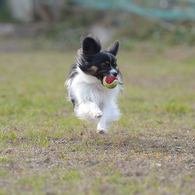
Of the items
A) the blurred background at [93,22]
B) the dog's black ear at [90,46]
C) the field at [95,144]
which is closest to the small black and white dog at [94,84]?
the dog's black ear at [90,46]

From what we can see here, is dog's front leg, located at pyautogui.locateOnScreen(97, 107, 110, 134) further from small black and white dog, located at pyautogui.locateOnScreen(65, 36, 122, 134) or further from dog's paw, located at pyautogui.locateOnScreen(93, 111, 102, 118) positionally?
dog's paw, located at pyautogui.locateOnScreen(93, 111, 102, 118)

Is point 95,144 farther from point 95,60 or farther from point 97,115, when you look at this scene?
point 95,60

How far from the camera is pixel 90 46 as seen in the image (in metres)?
5.67

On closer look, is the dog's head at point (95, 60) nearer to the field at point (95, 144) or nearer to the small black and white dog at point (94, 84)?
the small black and white dog at point (94, 84)

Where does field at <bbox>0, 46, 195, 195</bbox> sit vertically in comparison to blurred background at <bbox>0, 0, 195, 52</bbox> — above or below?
above

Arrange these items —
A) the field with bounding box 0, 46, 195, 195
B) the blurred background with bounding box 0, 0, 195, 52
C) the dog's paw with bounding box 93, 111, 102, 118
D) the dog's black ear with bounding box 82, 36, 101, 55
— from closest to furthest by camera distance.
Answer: the field with bounding box 0, 46, 195, 195, the dog's paw with bounding box 93, 111, 102, 118, the dog's black ear with bounding box 82, 36, 101, 55, the blurred background with bounding box 0, 0, 195, 52

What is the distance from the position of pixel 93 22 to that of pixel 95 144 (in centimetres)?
1684

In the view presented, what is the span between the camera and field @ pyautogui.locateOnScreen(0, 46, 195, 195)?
353 cm

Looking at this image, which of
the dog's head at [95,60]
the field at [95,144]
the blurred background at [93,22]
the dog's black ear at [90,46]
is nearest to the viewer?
the field at [95,144]

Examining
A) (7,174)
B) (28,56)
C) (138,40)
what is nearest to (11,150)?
(7,174)

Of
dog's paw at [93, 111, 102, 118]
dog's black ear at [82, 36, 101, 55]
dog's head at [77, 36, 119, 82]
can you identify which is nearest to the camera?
dog's paw at [93, 111, 102, 118]

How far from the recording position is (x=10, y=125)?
6.16m

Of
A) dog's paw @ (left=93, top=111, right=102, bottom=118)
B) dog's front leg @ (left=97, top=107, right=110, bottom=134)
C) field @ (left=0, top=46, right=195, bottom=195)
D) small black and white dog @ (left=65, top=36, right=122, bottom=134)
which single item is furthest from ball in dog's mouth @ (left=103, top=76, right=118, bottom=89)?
field @ (left=0, top=46, right=195, bottom=195)

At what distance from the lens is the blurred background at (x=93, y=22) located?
1744 centimetres
